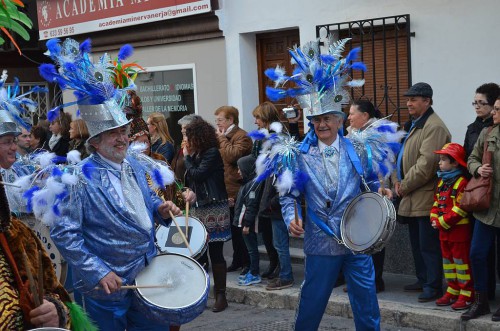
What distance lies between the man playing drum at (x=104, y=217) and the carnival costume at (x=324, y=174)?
132 centimetres

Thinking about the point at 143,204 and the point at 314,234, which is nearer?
the point at 143,204

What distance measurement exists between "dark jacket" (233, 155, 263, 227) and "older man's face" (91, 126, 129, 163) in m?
3.71

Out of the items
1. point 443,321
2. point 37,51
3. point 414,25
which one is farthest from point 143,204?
point 37,51

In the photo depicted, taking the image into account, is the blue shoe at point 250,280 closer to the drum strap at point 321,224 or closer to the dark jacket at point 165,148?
the dark jacket at point 165,148

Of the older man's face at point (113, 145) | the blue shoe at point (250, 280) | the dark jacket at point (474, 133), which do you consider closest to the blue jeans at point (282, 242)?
the blue shoe at point (250, 280)

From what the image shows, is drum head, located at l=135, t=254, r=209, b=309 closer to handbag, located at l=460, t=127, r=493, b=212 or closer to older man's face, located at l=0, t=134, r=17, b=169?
older man's face, located at l=0, t=134, r=17, b=169

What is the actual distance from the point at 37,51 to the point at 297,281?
1097 centimetres

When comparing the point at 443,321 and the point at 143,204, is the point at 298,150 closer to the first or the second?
the point at 143,204

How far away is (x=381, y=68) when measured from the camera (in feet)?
34.0

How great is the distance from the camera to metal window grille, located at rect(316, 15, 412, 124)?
1002 centimetres

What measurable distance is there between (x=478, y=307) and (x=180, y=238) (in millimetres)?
2667

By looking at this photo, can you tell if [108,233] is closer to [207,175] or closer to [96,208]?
[96,208]

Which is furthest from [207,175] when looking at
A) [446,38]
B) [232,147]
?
[446,38]

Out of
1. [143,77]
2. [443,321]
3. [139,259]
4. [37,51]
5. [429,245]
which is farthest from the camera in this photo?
[37,51]
